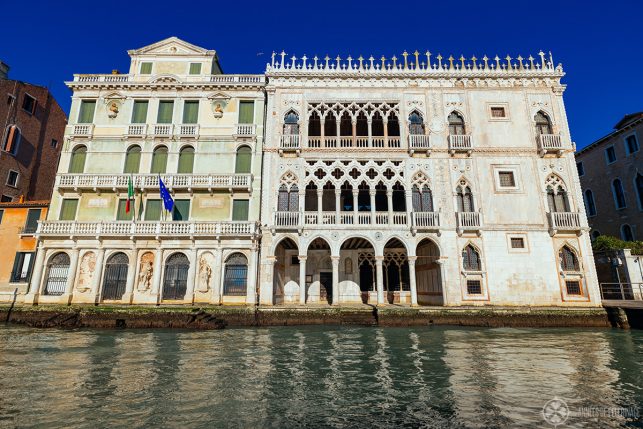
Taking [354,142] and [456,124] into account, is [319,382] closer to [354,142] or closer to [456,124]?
[354,142]

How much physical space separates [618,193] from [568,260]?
1309cm

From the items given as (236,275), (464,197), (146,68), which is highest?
(146,68)

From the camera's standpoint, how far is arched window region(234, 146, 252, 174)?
78.0 ft

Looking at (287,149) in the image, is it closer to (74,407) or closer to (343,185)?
(343,185)

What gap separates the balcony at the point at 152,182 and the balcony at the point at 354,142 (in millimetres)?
5352

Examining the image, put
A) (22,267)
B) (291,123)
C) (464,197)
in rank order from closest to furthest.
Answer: (22,267)
(464,197)
(291,123)

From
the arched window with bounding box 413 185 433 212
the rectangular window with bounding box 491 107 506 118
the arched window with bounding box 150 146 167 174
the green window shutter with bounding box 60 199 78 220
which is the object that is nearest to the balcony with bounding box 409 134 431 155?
the arched window with bounding box 413 185 433 212

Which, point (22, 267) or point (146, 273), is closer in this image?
point (146, 273)

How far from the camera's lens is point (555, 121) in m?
23.7

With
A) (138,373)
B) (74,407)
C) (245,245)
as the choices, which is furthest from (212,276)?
(74,407)

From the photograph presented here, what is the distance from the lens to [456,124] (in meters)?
24.3

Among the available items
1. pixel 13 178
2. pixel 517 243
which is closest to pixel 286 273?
pixel 517 243

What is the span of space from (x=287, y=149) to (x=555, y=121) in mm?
19137

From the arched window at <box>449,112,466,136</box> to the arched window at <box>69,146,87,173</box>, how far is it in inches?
1042
